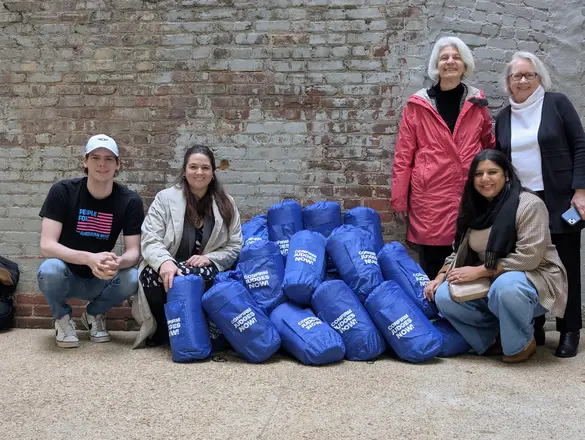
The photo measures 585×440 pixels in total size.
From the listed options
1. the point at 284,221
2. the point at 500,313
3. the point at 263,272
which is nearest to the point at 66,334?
the point at 263,272

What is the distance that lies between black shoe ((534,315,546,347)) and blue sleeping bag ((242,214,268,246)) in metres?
1.95

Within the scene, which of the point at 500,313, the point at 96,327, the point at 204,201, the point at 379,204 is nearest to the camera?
the point at 500,313

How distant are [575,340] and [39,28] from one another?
4.49 m

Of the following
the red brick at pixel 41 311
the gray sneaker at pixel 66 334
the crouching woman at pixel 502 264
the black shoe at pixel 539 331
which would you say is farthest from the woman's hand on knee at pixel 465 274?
the red brick at pixel 41 311

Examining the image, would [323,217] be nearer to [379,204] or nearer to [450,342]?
[379,204]

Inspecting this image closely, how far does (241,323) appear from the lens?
11.4 feet

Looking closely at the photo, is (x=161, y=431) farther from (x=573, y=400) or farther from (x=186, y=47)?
(x=186, y=47)

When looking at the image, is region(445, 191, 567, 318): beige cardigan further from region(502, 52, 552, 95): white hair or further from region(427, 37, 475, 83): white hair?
region(427, 37, 475, 83): white hair

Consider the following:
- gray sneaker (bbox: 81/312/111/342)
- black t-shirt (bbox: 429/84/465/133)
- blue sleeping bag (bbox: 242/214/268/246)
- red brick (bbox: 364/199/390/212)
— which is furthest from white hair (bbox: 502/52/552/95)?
gray sneaker (bbox: 81/312/111/342)

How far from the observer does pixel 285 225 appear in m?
4.14

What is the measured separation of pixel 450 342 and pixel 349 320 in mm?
672

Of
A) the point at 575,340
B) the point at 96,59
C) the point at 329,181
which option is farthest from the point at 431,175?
the point at 96,59

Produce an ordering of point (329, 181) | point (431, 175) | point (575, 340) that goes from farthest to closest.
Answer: point (329, 181)
point (431, 175)
point (575, 340)

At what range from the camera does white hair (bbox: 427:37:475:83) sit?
3975mm
